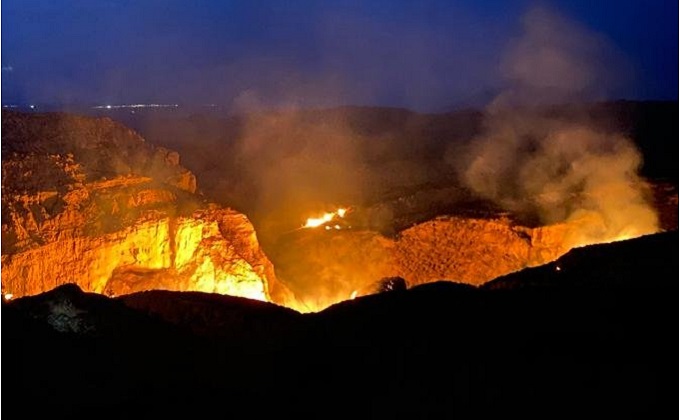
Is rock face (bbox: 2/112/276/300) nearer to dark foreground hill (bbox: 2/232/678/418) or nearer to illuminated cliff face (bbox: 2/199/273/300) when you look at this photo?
illuminated cliff face (bbox: 2/199/273/300)

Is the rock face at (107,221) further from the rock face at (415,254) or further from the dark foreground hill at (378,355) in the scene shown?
the dark foreground hill at (378,355)

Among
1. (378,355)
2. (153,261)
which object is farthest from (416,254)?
(378,355)

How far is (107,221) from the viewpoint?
14352 mm

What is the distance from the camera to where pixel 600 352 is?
22.1ft

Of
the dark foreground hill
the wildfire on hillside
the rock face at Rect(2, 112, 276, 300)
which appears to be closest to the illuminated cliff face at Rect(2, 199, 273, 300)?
the rock face at Rect(2, 112, 276, 300)

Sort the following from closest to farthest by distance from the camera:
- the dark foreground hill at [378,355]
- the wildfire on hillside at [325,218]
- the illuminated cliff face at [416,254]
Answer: the dark foreground hill at [378,355] → the illuminated cliff face at [416,254] → the wildfire on hillside at [325,218]

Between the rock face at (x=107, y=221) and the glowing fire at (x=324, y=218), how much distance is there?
778 cm

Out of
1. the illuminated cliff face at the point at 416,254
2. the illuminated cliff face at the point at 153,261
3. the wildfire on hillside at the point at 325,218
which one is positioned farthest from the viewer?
the wildfire on hillside at the point at 325,218

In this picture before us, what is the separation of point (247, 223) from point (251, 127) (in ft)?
103

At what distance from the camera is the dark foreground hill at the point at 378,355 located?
5918mm

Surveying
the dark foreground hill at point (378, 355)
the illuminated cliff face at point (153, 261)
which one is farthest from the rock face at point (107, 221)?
the dark foreground hill at point (378, 355)

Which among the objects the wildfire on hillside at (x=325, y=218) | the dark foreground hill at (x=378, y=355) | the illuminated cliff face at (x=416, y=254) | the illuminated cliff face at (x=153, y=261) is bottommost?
the dark foreground hill at (x=378, y=355)

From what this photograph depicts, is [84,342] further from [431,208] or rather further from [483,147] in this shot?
[483,147]

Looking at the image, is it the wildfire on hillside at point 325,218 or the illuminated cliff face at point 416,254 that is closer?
the illuminated cliff face at point 416,254
